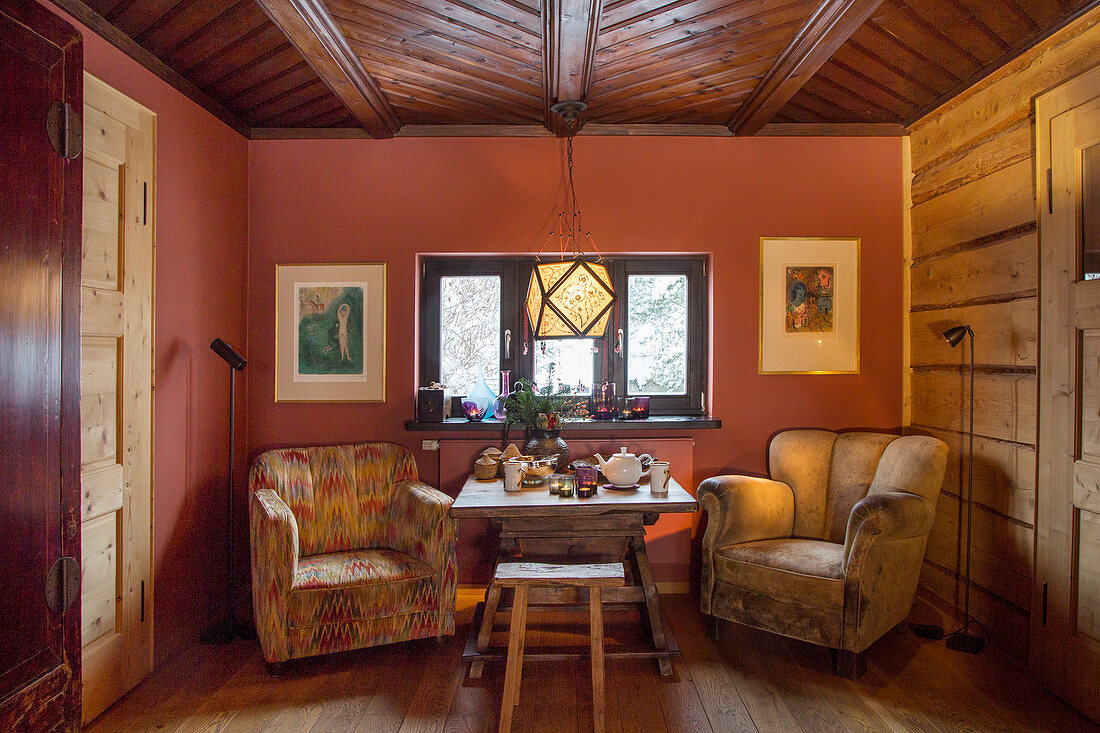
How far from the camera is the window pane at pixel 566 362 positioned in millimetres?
3885

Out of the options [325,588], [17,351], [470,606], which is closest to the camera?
[17,351]

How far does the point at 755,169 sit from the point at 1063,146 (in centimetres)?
147

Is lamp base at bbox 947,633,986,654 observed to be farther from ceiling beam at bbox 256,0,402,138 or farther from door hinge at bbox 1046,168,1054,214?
ceiling beam at bbox 256,0,402,138

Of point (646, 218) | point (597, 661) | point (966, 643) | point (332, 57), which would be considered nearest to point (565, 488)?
point (597, 661)

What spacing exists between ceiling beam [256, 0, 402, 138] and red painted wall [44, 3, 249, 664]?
2.31 feet

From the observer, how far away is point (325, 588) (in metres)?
2.71

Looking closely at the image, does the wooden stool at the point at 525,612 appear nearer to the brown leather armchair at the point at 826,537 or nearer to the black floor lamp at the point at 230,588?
the brown leather armchair at the point at 826,537

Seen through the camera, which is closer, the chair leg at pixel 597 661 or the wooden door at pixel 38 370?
the wooden door at pixel 38 370

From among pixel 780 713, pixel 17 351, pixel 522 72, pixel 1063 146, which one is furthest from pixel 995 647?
pixel 17 351

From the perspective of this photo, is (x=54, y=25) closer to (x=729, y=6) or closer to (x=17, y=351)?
(x=17, y=351)

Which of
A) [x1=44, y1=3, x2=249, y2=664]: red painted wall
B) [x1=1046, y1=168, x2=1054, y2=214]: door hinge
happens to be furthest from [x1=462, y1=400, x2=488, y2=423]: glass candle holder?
[x1=1046, y1=168, x2=1054, y2=214]: door hinge

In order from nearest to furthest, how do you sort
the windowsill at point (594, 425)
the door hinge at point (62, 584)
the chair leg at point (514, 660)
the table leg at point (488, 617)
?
1. the door hinge at point (62, 584)
2. the chair leg at point (514, 660)
3. the table leg at point (488, 617)
4. the windowsill at point (594, 425)

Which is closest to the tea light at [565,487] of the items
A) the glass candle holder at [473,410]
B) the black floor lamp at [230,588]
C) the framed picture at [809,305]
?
the glass candle holder at [473,410]

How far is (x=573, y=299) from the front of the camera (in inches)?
111
